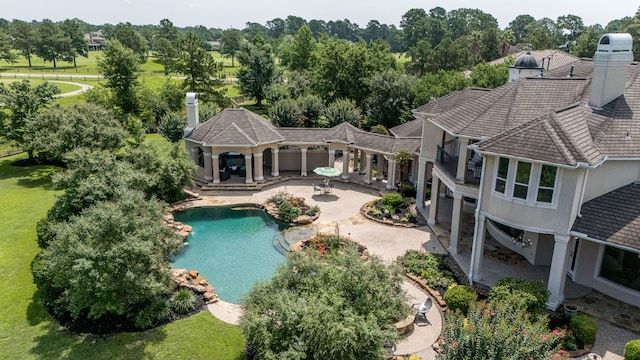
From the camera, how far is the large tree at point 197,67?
57.7 m

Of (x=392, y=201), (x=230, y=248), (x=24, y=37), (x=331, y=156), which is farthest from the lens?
(x=24, y=37)

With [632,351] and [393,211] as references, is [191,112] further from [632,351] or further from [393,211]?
[632,351]

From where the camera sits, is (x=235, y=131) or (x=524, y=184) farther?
(x=235, y=131)

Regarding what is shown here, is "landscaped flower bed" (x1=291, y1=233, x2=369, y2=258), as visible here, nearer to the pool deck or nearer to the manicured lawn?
the pool deck

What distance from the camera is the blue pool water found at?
846 inches

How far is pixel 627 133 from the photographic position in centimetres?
1823

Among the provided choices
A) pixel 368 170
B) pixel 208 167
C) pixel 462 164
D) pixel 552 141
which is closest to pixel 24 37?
pixel 208 167

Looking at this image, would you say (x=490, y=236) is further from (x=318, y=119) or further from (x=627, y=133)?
(x=318, y=119)

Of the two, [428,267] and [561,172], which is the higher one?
[561,172]

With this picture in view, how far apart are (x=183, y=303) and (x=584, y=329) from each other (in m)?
15.4

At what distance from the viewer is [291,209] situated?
28766 mm

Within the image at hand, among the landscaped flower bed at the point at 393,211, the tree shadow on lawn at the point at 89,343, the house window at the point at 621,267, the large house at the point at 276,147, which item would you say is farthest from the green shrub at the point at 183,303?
the house window at the point at 621,267

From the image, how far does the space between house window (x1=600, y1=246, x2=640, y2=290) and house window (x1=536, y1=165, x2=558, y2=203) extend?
417 centimetres

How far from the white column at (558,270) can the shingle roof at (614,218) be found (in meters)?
0.70
